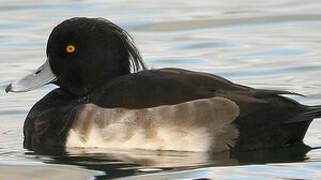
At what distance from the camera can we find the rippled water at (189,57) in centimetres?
797

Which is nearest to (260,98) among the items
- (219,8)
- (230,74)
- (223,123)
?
(223,123)

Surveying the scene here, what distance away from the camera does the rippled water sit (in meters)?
7.97

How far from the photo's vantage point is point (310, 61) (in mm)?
11664

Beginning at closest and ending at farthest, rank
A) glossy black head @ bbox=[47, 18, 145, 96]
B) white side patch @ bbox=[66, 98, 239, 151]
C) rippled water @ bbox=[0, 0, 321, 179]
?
rippled water @ bbox=[0, 0, 321, 179] → white side patch @ bbox=[66, 98, 239, 151] → glossy black head @ bbox=[47, 18, 145, 96]

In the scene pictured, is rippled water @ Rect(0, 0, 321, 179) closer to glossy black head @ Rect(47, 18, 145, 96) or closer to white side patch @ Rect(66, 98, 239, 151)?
white side patch @ Rect(66, 98, 239, 151)

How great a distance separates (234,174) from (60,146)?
1.41m

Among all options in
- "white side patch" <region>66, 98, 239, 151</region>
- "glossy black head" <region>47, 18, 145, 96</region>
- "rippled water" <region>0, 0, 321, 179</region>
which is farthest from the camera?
"glossy black head" <region>47, 18, 145, 96</region>

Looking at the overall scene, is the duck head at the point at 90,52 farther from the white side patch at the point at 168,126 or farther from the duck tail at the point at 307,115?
the duck tail at the point at 307,115

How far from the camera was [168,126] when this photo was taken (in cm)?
820

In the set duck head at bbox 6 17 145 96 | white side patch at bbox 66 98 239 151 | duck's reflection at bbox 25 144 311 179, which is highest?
duck head at bbox 6 17 145 96

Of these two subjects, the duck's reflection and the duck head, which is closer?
the duck's reflection

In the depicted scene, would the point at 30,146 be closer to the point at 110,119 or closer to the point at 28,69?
the point at 110,119

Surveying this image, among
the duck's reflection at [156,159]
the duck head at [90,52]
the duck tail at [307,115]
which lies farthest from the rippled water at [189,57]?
the duck head at [90,52]

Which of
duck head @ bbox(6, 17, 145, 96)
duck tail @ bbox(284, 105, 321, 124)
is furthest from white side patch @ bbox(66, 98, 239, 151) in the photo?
duck head @ bbox(6, 17, 145, 96)
